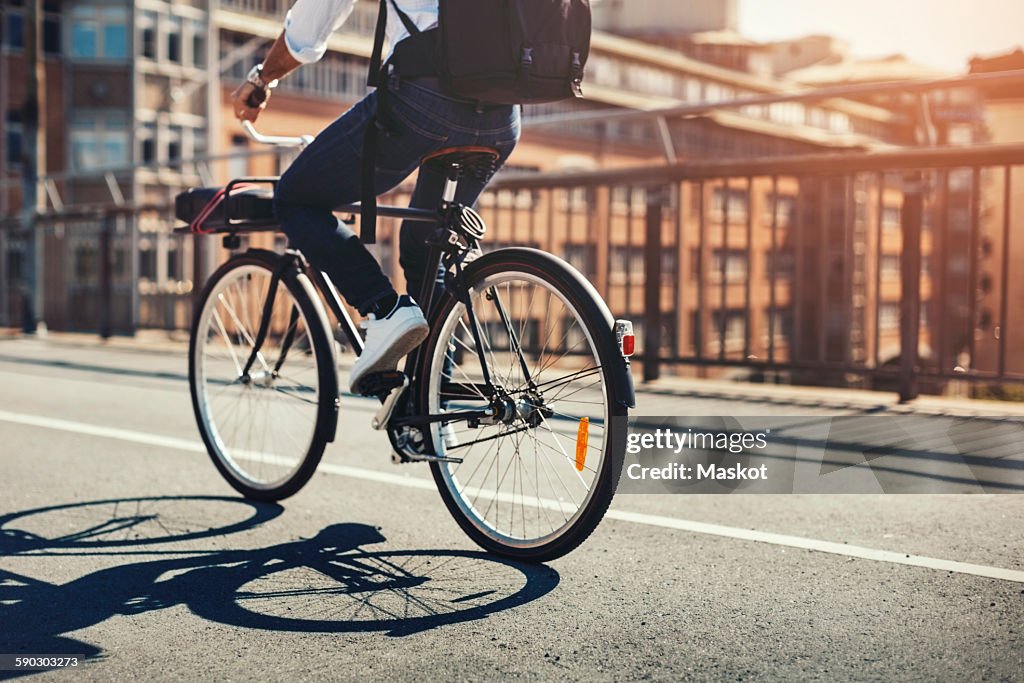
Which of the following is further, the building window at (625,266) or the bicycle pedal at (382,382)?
the building window at (625,266)

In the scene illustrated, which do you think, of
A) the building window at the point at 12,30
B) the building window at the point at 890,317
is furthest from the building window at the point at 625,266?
the building window at the point at 12,30

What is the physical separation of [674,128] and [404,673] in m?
62.3

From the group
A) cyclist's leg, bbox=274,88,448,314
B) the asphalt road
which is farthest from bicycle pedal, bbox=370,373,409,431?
the asphalt road

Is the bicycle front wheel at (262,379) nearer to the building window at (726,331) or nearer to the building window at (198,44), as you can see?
the building window at (726,331)

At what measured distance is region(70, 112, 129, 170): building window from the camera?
38.2 m

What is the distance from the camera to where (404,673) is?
2.18 m

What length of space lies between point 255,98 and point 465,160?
0.80m

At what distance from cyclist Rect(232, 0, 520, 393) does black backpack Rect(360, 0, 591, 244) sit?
4 centimetres

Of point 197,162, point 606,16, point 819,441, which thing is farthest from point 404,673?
point 606,16

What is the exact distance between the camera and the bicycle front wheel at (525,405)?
2.79m

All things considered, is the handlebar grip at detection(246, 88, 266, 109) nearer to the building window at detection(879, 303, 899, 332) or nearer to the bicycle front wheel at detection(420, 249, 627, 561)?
the bicycle front wheel at detection(420, 249, 627, 561)

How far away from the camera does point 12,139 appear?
37.8 m

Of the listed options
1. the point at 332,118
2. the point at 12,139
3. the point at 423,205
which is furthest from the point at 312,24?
the point at 332,118

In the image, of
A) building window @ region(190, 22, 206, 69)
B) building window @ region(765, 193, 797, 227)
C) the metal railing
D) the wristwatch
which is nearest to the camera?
the wristwatch
